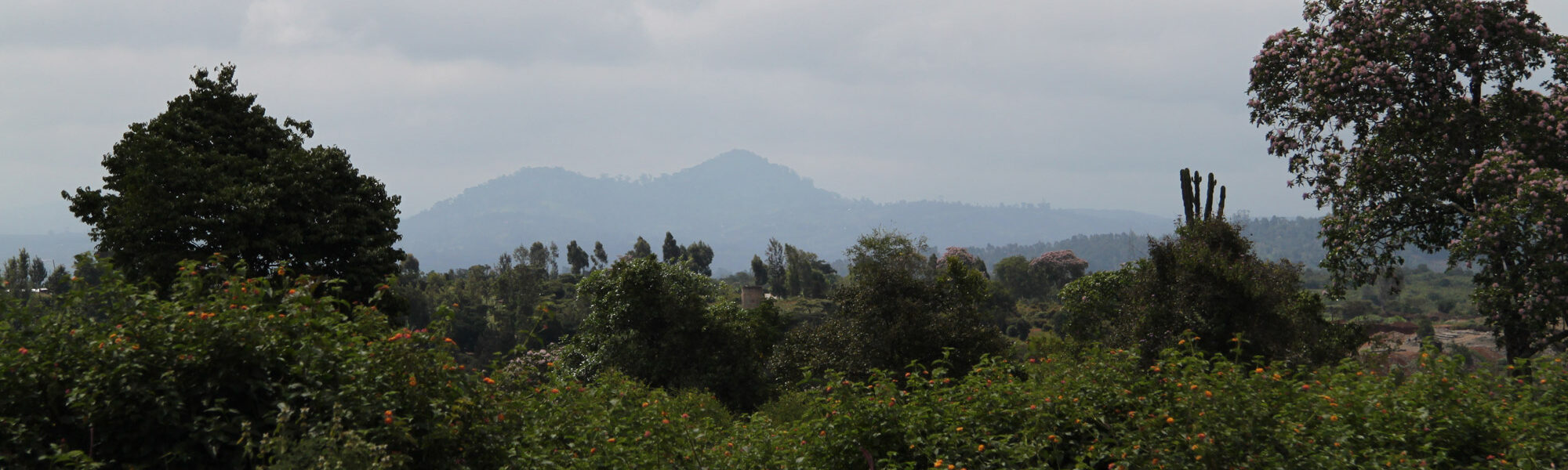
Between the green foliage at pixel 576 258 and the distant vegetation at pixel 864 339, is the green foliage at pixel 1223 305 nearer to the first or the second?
the distant vegetation at pixel 864 339

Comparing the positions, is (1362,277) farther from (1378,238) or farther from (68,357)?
(68,357)

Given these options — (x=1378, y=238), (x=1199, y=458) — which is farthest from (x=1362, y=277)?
(x=1199, y=458)

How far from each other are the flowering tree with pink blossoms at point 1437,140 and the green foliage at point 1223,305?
240 centimetres

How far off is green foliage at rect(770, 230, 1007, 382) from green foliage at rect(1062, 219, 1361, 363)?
3.65m

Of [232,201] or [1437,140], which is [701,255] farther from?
[1437,140]

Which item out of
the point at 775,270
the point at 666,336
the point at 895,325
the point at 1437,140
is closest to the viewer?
the point at 1437,140

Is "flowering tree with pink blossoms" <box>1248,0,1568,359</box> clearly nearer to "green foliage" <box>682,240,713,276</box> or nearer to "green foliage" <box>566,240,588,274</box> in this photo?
"green foliage" <box>682,240,713,276</box>

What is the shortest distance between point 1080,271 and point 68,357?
330 ft

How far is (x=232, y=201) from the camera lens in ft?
61.1

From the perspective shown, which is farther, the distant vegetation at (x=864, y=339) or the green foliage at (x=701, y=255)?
the green foliage at (x=701, y=255)

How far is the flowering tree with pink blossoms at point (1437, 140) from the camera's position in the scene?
1364 cm

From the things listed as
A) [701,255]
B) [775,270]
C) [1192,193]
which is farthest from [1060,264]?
[1192,193]

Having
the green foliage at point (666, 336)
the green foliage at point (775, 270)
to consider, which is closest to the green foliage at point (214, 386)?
the green foliage at point (666, 336)

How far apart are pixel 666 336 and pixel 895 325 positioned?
21.0 ft
